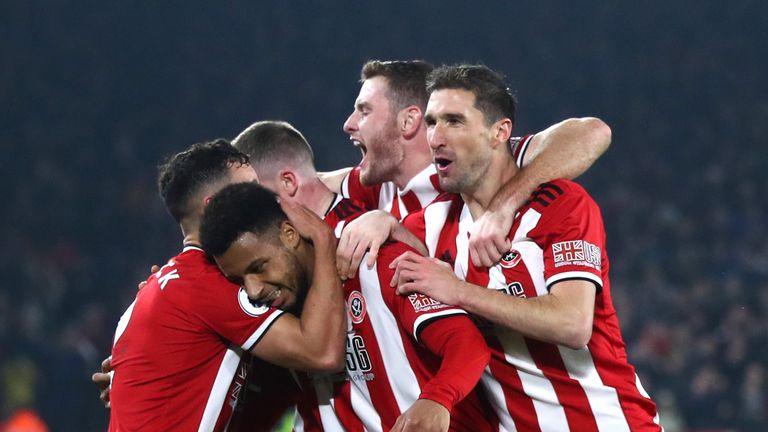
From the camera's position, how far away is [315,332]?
3367 mm

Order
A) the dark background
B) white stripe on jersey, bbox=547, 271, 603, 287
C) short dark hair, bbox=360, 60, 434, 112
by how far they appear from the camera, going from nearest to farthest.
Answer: white stripe on jersey, bbox=547, 271, 603, 287 < short dark hair, bbox=360, 60, 434, 112 < the dark background

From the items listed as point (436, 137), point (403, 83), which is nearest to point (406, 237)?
point (436, 137)

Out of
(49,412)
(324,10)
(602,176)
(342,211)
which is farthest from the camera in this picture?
(324,10)

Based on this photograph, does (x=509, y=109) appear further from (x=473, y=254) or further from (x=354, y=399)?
(x=354, y=399)

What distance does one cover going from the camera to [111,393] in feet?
12.0

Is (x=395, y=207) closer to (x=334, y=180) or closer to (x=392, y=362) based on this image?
(x=334, y=180)

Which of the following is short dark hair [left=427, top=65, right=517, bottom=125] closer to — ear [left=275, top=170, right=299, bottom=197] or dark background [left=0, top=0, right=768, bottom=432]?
ear [left=275, top=170, right=299, bottom=197]

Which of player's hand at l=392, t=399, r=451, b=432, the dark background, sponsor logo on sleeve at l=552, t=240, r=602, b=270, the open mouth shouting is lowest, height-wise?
the dark background

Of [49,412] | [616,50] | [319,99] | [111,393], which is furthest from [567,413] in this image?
[616,50]

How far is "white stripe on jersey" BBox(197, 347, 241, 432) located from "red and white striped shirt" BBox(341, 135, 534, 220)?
1.29 meters

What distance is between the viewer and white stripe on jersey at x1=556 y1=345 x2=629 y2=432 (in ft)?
11.8

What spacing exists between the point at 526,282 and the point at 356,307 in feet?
2.04

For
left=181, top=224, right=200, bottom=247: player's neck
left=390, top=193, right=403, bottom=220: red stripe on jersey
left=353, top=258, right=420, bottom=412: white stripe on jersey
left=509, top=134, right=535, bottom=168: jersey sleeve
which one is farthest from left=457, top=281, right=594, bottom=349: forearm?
left=390, top=193, right=403, bottom=220: red stripe on jersey

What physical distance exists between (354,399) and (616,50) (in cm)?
1515
